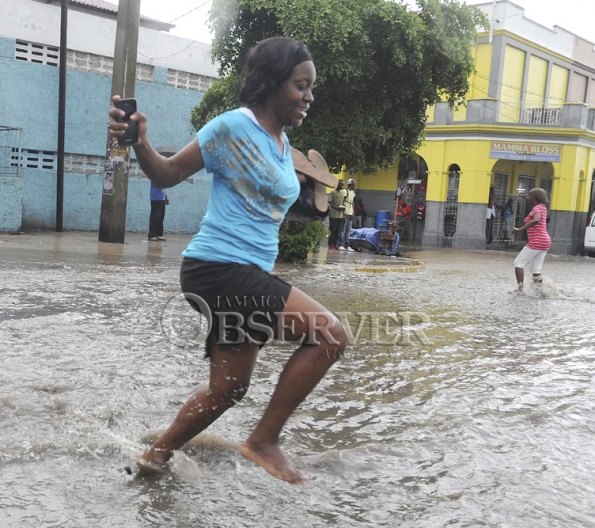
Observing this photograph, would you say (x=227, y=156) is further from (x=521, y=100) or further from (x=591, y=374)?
(x=521, y=100)

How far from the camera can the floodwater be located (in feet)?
8.85

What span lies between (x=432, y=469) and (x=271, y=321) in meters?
1.14

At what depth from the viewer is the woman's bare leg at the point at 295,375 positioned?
8.55ft

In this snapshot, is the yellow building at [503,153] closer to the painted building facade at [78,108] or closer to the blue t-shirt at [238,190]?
the painted building facade at [78,108]

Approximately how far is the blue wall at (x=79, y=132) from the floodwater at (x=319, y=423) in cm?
958

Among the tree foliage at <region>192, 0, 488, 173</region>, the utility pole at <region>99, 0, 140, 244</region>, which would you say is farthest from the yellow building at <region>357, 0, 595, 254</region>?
the utility pole at <region>99, 0, 140, 244</region>

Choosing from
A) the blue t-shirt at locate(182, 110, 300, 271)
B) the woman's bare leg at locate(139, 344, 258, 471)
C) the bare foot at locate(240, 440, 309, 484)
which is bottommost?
the bare foot at locate(240, 440, 309, 484)

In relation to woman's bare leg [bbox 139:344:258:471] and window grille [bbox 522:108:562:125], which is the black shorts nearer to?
woman's bare leg [bbox 139:344:258:471]

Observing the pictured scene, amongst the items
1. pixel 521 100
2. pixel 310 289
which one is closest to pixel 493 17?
pixel 521 100

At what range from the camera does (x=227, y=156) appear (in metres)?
2.67

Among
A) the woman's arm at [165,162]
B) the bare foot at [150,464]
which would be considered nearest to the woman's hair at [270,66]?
the woman's arm at [165,162]

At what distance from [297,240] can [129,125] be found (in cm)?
1045

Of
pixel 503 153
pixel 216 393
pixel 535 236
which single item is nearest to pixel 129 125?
pixel 216 393

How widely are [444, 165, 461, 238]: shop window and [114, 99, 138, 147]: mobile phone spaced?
82.8 ft
